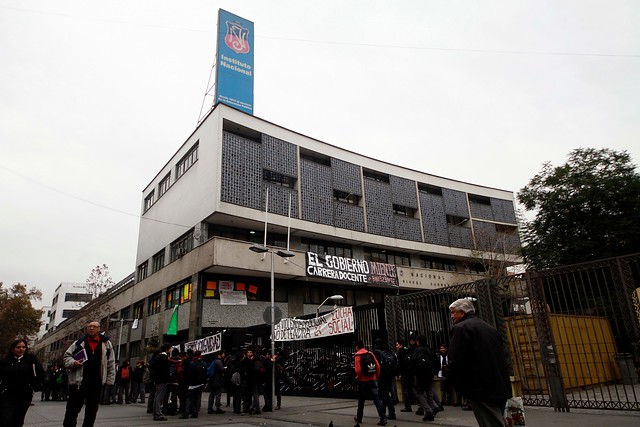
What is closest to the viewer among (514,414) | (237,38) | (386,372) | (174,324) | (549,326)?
(514,414)

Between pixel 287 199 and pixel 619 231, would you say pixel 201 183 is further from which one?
pixel 619 231

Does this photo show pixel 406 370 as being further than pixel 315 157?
No

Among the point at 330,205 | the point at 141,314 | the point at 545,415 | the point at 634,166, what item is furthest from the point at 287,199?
the point at 545,415

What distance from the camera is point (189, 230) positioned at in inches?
1264

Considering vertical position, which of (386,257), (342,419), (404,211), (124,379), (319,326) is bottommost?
(342,419)

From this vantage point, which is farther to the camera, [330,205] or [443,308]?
[330,205]

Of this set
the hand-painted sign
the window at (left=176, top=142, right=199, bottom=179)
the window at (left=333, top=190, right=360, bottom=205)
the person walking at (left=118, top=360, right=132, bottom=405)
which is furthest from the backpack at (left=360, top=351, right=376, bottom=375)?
the window at (left=333, top=190, right=360, bottom=205)

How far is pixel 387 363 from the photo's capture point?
10180mm

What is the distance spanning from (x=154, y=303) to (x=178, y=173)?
1158 centimetres

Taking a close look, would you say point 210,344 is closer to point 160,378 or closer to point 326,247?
point 160,378

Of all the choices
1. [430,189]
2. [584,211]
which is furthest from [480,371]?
[430,189]

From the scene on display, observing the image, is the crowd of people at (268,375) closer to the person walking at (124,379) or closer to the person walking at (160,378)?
the person walking at (160,378)

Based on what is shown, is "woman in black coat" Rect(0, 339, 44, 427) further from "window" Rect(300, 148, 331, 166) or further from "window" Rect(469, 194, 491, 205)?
"window" Rect(469, 194, 491, 205)

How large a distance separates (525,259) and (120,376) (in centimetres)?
2308
